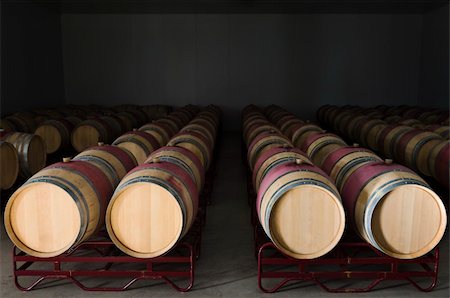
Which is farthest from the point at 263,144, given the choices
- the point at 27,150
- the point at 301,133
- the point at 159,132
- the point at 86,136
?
the point at 86,136

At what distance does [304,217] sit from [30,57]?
10697 mm

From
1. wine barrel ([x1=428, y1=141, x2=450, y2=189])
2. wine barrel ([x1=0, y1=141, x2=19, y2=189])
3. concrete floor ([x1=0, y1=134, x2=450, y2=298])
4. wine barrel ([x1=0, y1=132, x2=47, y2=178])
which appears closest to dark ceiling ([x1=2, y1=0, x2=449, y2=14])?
wine barrel ([x1=0, y1=132, x2=47, y2=178])

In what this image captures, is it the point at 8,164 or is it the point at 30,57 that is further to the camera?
the point at 30,57

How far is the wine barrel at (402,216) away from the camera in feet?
10.9

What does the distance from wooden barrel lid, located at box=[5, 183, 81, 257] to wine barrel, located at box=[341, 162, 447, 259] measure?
218cm

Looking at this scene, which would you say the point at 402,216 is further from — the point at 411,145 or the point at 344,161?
the point at 411,145

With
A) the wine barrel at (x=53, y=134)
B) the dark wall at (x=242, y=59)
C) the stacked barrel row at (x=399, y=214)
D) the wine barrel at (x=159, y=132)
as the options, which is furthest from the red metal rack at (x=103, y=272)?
the dark wall at (x=242, y=59)

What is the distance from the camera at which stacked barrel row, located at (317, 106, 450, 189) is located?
5441mm

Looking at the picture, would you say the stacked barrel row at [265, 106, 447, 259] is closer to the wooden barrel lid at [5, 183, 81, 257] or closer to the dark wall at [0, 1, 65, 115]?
the wooden barrel lid at [5, 183, 81, 257]

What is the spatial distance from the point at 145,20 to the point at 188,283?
1180cm

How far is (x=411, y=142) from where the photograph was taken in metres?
6.21

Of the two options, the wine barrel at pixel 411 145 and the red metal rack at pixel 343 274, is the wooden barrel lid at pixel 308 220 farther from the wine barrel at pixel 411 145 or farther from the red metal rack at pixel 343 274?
the wine barrel at pixel 411 145

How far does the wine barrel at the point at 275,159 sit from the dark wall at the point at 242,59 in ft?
32.6

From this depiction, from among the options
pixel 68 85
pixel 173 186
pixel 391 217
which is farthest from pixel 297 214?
pixel 68 85
